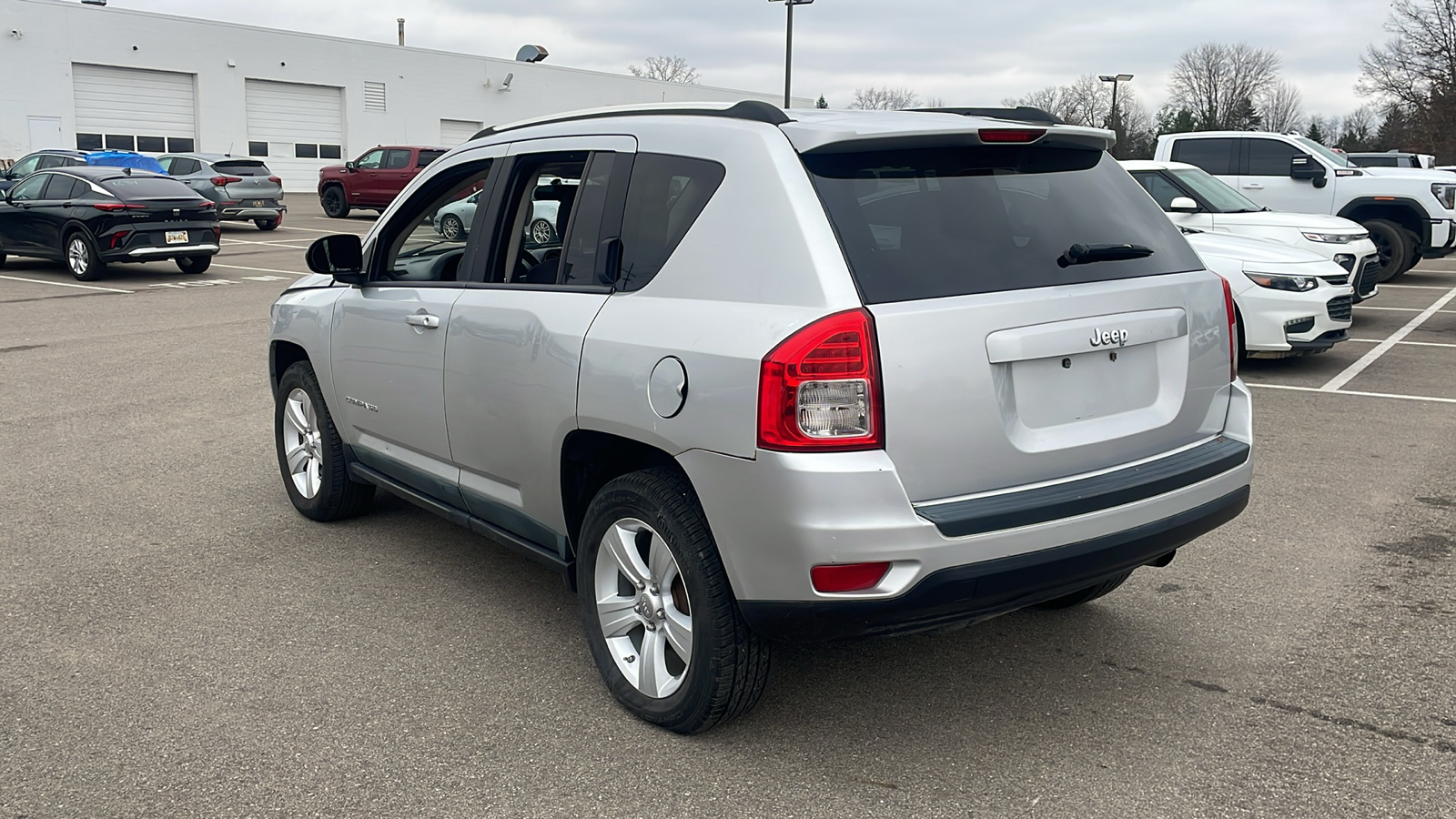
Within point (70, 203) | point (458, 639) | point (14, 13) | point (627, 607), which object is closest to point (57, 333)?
point (70, 203)

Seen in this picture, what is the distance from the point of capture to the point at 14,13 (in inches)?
1401

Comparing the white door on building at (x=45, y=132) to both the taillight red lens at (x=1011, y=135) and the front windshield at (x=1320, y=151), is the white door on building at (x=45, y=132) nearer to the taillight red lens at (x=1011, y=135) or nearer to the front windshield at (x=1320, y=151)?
the front windshield at (x=1320, y=151)

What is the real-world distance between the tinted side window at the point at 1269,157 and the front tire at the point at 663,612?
49.7 feet

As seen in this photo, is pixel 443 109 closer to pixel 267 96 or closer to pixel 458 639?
pixel 267 96

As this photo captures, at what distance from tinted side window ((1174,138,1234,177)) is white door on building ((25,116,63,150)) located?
33.6 meters

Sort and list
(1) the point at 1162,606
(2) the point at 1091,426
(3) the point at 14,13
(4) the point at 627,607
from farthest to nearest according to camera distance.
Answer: (3) the point at 14,13
(1) the point at 1162,606
(4) the point at 627,607
(2) the point at 1091,426

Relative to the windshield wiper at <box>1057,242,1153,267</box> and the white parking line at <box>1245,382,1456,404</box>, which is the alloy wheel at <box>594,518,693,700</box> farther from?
the white parking line at <box>1245,382,1456,404</box>

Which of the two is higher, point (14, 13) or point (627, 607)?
point (14, 13)

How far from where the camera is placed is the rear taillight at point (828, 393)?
2.92 m

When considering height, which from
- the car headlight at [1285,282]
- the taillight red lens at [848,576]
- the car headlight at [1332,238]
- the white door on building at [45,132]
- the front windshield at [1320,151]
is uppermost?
the white door on building at [45,132]

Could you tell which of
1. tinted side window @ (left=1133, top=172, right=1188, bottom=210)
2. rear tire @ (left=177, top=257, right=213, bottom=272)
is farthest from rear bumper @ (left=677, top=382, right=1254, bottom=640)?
rear tire @ (left=177, top=257, right=213, bottom=272)

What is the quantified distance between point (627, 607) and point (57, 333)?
1033cm

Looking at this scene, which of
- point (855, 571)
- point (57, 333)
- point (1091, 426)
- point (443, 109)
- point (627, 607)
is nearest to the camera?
point (855, 571)

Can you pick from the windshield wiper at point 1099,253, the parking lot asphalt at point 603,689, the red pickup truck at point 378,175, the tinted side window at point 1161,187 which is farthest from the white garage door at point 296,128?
the windshield wiper at point 1099,253
